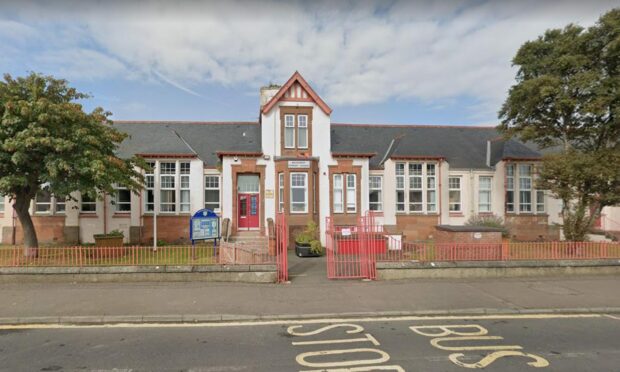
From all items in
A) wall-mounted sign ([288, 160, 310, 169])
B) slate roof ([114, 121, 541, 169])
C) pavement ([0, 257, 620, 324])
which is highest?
slate roof ([114, 121, 541, 169])

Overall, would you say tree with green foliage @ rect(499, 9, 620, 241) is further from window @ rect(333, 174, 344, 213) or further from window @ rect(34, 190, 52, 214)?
window @ rect(34, 190, 52, 214)

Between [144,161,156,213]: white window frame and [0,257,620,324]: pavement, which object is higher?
[144,161,156,213]: white window frame

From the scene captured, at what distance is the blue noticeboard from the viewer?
1224cm

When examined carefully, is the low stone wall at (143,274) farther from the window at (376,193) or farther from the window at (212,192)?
the window at (376,193)

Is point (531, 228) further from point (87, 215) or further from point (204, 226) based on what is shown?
point (87, 215)

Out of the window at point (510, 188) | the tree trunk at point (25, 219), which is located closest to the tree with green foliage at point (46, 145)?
the tree trunk at point (25, 219)

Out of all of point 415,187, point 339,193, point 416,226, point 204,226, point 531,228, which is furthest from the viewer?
point 531,228

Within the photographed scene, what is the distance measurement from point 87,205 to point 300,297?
54.6 feet

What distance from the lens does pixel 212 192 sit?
778 inches

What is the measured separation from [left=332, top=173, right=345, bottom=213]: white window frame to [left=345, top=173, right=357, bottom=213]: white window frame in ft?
0.95

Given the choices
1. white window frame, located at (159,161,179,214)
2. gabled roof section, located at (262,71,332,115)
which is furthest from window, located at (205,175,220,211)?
gabled roof section, located at (262,71,332,115)

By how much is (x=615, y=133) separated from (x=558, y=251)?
7921 millimetres

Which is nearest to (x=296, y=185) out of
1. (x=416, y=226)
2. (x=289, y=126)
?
(x=289, y=126)

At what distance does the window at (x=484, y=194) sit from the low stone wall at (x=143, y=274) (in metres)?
16.8
